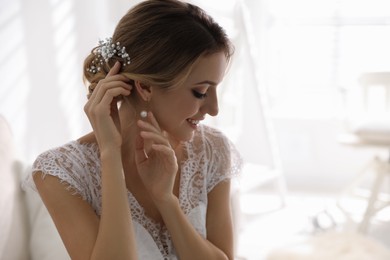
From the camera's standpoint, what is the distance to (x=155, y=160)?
139 centimetres

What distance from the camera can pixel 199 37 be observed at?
1.33m

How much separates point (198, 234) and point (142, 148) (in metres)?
0.25

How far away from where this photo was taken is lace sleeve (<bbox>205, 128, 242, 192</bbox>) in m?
1.57

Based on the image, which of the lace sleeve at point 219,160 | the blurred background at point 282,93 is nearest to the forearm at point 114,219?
the lace sleeve at point 219,160

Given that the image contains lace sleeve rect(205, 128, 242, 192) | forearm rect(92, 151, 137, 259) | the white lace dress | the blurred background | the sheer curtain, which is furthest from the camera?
the blurred background

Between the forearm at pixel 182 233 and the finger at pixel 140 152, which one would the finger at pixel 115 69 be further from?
the forearm at pixel 182 233

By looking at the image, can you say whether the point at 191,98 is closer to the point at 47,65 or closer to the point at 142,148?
the point at 142,148

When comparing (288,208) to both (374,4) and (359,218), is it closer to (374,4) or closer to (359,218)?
(359,218)

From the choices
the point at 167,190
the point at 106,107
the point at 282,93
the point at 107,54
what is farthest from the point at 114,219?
the point at 282,93

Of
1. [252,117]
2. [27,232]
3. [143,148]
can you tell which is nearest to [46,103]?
[27,232]

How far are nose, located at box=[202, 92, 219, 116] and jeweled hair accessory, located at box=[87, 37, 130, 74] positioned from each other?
8.2 inches

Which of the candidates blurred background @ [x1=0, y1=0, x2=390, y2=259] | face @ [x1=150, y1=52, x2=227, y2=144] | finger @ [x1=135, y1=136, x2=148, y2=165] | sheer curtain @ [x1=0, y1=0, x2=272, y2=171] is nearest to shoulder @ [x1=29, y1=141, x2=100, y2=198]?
finger @ [x1=135, y1=136, x2=148, y2=165]

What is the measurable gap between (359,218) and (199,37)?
97.5 inches

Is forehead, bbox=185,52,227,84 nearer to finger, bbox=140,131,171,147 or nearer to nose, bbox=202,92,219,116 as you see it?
nose, bbox=202,92,219,116
